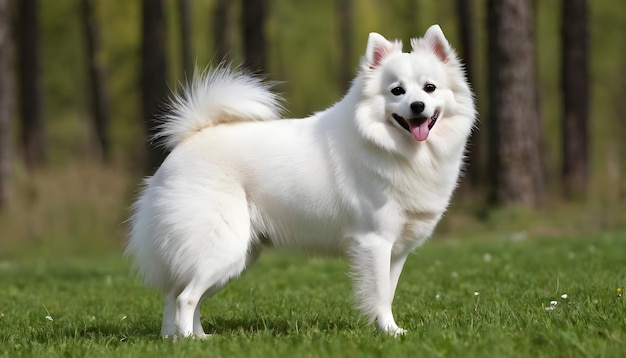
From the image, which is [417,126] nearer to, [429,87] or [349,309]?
[429,87]

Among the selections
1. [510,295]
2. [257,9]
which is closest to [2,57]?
[257,9]

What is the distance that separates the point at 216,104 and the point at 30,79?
1850cm

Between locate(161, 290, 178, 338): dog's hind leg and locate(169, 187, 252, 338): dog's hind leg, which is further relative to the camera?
Answer: locate(161, 290, 178, 338): dog's hind leg

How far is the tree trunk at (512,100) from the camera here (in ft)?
44.7

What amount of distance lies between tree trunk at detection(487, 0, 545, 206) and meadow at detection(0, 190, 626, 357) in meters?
2.13

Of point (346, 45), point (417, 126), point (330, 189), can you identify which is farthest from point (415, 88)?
point (346, 45)

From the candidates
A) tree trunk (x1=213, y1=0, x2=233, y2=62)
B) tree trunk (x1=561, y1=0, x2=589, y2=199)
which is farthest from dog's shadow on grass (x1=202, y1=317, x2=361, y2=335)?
tree trunk (x1=213, y1=0, x2=233, y2=62)

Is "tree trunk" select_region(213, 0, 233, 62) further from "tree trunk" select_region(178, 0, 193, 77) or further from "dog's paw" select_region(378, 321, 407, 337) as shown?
"dog's paw" select_region(378, 321, 407, 337)

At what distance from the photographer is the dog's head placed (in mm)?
4867

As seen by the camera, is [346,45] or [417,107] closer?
[417,107]

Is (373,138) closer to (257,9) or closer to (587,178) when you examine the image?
(257,9)

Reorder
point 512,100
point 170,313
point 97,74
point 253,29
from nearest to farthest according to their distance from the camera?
1. point 170,313
2. point 512,100
3. point 253,29
4. point 97,74

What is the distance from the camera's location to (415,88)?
489cm

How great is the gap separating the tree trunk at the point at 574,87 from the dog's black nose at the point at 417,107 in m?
15.2
